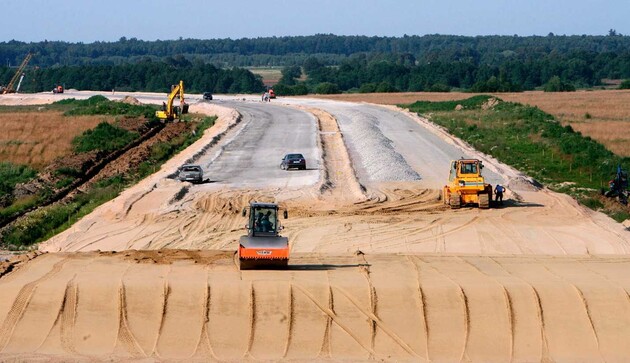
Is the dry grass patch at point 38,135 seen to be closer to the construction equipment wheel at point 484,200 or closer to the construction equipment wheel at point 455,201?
the construction equipment wheel at point 455,201

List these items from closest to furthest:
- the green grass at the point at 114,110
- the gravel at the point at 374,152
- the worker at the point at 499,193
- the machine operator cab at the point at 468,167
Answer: the machine operator cab at the point at 468,167
the worker at the point at 499,193
the gravel at the point at 374,152
the green grass at the point at 114,110

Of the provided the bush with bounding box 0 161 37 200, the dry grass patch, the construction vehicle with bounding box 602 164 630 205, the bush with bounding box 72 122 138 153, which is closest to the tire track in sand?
the bush with bounding box 0 161 37 200

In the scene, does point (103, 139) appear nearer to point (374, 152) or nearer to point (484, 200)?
point (374, 152)

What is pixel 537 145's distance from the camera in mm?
69000

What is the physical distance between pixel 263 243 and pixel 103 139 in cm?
4863

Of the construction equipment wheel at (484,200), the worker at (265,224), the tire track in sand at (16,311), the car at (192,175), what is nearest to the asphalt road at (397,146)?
the construction equipment wheel at (484,200)

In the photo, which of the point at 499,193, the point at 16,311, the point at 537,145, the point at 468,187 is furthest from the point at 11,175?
the point at 537,145

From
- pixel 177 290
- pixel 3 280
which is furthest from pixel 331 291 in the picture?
pixel 3 280

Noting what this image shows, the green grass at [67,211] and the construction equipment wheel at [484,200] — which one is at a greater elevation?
the construction equipment wheel at [484,200]

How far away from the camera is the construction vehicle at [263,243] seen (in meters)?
29.1

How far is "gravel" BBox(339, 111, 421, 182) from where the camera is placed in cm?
5566

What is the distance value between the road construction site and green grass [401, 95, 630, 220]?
28.8 ft

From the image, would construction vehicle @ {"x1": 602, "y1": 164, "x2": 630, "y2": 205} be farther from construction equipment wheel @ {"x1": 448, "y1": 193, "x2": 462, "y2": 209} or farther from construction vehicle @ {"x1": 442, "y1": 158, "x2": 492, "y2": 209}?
construction equipment wheel @ {"x1": 448, "y1": 193, "x2": 462, "y2": 209}

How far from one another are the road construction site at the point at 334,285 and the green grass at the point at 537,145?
8777 millimetres
